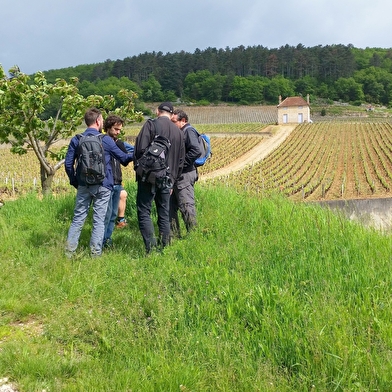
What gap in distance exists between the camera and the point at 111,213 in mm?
5602

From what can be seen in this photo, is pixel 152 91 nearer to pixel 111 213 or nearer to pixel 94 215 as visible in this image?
pixel 111 213

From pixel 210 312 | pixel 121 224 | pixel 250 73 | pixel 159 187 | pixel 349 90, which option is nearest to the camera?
pixel 210 312

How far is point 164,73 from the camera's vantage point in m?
122

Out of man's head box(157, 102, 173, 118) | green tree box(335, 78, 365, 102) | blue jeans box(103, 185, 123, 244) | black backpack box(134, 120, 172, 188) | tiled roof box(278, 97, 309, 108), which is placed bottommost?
blue jeans box(103, 185, 123, 244)

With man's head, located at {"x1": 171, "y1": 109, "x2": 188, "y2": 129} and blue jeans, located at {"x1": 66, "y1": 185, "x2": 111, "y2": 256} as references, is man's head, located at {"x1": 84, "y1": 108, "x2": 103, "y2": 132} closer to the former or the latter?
blue jeans, located at {"x1": 66, "y1": 185, "x2": 111, "y2": 256}

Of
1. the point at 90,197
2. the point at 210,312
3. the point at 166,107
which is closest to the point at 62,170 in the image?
the point at 90,197

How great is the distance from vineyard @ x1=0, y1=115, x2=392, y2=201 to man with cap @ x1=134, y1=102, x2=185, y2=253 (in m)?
2.56

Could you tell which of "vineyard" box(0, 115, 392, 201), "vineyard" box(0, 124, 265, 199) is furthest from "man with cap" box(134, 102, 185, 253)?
"vineyard" box(0, 124, 265, 199)

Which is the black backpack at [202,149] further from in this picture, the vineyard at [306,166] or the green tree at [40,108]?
the green tree at [40,108]

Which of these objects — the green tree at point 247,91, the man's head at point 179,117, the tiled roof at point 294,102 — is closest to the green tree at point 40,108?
the man's head at point 179,117

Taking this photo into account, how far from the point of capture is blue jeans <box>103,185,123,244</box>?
5.49 m

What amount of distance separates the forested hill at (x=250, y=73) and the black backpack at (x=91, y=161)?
9482cm

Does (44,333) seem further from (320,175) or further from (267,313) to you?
(320,175)

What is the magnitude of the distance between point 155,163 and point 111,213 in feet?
4.74
